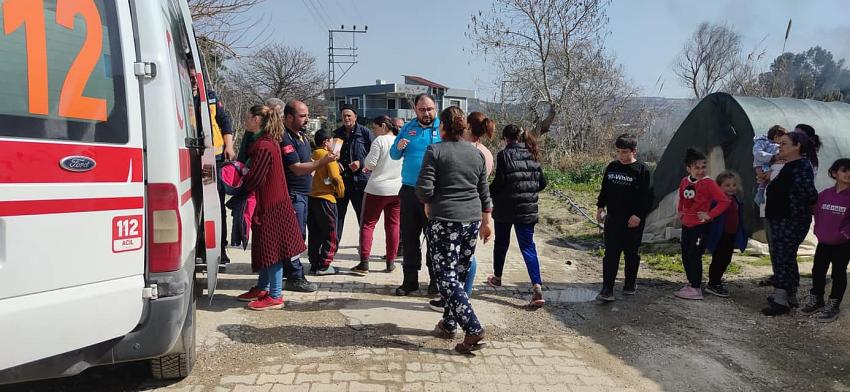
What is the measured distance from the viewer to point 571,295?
5.55 meters

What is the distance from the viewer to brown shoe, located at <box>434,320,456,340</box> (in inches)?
164

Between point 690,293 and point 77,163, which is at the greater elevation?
point 77,163

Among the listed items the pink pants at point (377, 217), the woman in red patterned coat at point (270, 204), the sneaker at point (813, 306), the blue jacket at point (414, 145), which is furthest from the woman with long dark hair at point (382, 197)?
the sneaker at point (813, 306)

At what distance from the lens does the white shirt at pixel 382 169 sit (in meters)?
5.65

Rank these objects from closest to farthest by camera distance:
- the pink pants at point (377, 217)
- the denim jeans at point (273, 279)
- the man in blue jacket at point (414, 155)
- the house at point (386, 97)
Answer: the denim jeans at point (273, 279) < the man in blue jacket at point (414, 155) < the pink pants at point (377, 217) < the house at point (386, 97)

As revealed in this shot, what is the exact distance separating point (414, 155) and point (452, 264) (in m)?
1.32

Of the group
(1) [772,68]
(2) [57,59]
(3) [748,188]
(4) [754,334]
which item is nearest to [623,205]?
(4) [754,334]

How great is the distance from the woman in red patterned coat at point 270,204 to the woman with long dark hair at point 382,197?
4.06 ft

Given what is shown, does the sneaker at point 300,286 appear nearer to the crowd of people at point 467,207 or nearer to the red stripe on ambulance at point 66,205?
the crowd of people at point 467,207

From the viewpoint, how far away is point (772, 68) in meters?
18.9

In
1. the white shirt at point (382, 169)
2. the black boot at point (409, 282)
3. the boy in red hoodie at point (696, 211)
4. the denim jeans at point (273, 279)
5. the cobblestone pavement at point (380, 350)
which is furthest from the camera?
Answer: the white shirt at point (382, 169)

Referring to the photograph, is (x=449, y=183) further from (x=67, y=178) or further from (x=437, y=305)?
(x=67, y=178)

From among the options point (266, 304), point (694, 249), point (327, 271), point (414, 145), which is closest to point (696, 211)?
point (694, 249)

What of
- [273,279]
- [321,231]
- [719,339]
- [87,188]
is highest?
[87,188]
